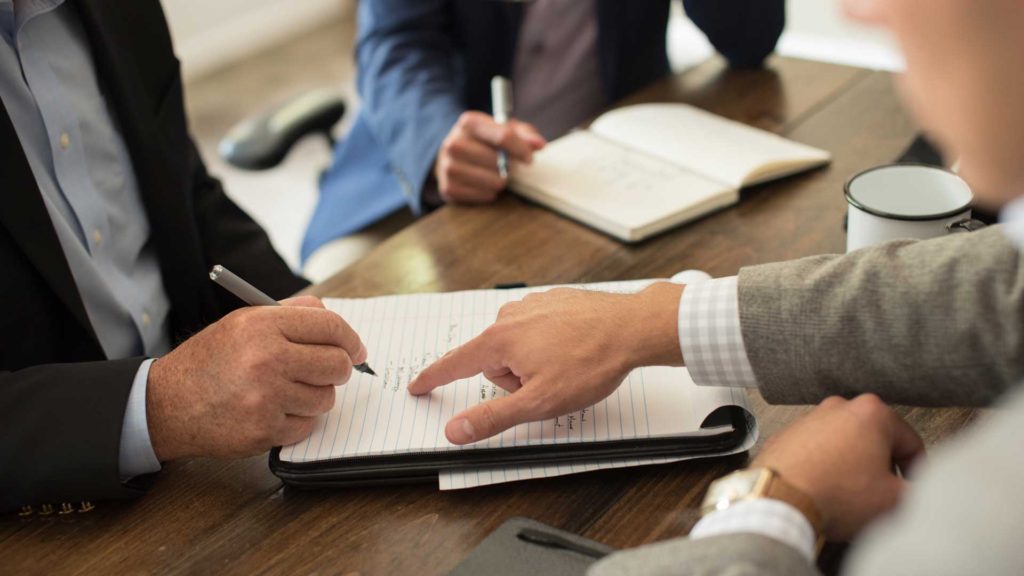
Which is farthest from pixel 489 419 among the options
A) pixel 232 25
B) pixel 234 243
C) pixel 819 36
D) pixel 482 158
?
pixel 232 25

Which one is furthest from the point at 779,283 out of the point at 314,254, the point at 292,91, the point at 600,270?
the point at 292,91

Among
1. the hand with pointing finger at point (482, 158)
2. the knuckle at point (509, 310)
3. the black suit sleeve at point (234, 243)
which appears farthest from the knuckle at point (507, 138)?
the knuckle at point (509, 310)

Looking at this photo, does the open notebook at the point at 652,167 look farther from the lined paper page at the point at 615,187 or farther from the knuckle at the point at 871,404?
the knuckle at the point at 871,404

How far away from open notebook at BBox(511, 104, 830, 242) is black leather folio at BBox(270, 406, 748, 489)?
1.36 feet

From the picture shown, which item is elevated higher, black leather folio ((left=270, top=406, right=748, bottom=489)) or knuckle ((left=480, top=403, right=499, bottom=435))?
knuckle ((left=480, top=403, right=499, bottom=435))

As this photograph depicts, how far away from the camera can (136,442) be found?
→ 90cm

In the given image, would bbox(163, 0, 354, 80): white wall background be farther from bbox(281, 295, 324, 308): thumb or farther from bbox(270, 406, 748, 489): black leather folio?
bbox(270, 406, 748, 489): black leather folio

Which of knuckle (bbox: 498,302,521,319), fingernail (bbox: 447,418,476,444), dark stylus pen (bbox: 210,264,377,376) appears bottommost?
fingernail (bbox: 447,418,476,444)

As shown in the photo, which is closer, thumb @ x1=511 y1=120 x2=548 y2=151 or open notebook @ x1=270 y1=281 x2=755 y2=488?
open notebook @ x1=270 y1=281 x2=755 y2=488

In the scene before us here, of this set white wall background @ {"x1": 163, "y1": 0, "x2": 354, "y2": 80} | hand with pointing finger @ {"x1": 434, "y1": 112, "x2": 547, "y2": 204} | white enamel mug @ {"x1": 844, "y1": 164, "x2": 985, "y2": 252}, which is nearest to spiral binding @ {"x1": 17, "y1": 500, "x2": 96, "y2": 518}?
hand with pointing finger @ {"x1": 434, "y1": 112, "x2": 547, "y2": 204}

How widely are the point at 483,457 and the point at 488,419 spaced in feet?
0.11

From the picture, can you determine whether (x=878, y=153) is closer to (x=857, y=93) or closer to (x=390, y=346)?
(x=857, y=93)

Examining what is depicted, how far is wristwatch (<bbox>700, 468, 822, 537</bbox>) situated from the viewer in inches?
27.8

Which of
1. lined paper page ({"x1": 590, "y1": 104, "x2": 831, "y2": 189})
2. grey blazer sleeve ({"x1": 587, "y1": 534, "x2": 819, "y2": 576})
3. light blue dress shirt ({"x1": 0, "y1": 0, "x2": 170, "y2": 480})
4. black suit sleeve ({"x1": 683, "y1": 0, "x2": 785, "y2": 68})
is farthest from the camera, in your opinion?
black suit sleeve ({"x1": 683, "y1": 0, "x2": 785, "y2": 68})
